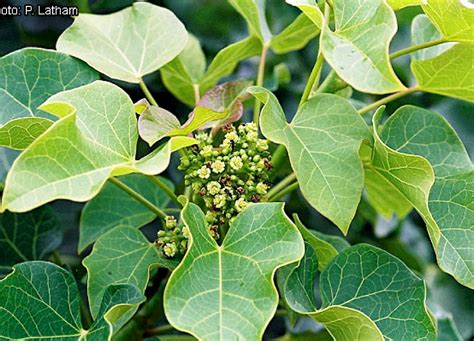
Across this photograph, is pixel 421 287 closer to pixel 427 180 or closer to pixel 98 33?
pixel 427 180

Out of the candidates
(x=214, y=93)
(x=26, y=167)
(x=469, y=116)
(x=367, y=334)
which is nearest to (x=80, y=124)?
(x=26, y=167)

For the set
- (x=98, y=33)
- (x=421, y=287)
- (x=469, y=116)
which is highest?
(x=98, y=33)

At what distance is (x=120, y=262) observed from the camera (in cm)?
74

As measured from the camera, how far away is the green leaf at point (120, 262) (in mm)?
713

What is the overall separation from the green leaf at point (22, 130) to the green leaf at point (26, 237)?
0.29m

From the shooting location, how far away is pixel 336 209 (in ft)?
2.19

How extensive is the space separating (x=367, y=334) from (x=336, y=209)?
118mm

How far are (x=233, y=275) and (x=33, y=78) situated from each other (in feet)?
1.12

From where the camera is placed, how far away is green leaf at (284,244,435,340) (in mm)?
689

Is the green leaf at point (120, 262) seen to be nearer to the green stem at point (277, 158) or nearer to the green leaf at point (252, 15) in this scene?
the green stem at point (277, 158)

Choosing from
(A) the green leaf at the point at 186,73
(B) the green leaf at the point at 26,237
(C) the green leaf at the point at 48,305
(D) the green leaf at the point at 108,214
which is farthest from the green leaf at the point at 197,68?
(C) the green leaf at the point at 48,305

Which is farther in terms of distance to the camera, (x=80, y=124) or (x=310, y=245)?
(x=310, y=245)

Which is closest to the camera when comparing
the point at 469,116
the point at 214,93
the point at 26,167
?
the point at 26,167

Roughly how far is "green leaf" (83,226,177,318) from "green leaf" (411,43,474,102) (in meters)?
0.35
